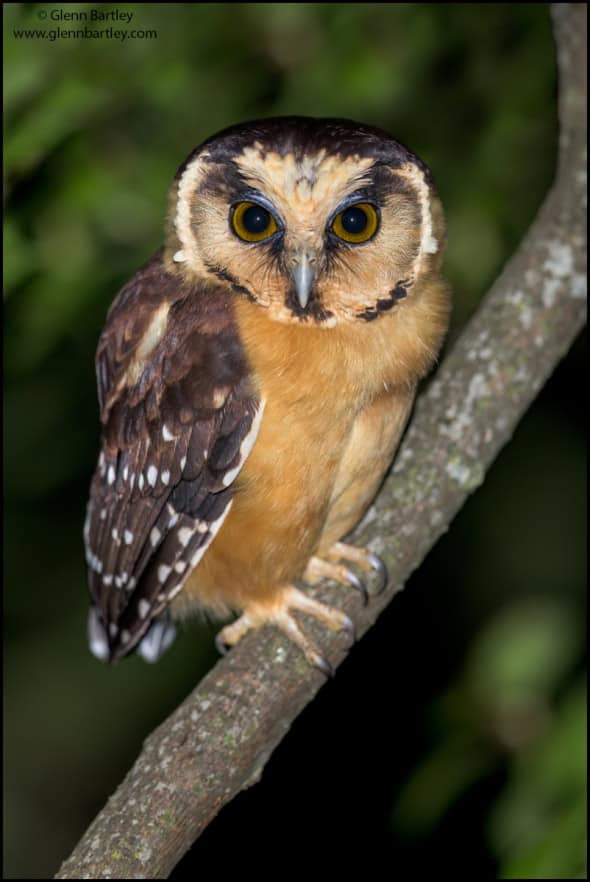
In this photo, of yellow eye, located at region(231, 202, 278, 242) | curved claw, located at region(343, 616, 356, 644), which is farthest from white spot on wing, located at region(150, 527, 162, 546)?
yellow eye, located at region(231, 202, 278, 242)

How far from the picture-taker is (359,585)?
118 inches

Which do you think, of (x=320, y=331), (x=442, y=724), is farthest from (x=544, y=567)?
(x=320, y=331)

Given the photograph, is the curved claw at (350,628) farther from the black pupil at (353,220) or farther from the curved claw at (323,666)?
the black pupil at (353,220)

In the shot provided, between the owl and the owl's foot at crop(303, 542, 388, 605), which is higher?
the owl

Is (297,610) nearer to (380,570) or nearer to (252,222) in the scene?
(380,570)

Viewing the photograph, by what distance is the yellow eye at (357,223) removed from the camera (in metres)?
2.60

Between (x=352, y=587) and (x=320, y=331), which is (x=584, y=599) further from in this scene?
(x=320, y=331)

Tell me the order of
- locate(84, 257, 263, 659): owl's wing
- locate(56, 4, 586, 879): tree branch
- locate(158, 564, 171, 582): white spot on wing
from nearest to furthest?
locate(56, 4, 586, 879): tree branch → locate(84, 257, 263, 659): owl's wing → locate(158, 564, 171, 582): white spot on wing

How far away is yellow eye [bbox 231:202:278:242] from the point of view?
2.60 metres

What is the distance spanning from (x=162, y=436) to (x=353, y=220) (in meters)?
0.75

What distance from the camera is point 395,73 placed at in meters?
3.51

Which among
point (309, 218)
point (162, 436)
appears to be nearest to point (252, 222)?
point (309, 218)

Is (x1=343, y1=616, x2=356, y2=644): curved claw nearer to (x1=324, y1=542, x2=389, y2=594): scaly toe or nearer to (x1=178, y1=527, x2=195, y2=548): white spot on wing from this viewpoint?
(x1=324, y1=542, x2=389, y2=594): scaly toe

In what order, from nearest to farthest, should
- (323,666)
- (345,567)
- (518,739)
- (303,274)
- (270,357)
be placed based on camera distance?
(303,274)
(270,357)
(323,666)
(345,567)
(518,739)
